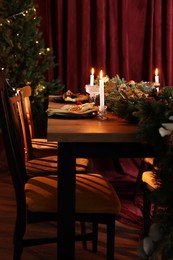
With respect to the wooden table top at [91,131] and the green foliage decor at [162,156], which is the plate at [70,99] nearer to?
the wooden table top at [91,131]

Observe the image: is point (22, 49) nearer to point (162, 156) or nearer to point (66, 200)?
point (66, 200)

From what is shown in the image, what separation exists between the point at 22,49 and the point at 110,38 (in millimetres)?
932

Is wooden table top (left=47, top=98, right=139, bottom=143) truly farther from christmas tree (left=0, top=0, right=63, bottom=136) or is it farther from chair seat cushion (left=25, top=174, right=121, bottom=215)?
christmas tree (left=0, top=0, right=63, bottom=136)

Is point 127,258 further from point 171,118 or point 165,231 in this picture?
point 171,118

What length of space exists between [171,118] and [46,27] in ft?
11.6

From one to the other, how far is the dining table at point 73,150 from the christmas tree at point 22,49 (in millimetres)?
2426

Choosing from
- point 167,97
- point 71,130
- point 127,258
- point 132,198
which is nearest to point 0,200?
point 132,198

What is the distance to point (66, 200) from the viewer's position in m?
1.94

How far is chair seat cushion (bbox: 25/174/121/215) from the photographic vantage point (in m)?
2.08

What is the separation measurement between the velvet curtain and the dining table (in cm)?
276

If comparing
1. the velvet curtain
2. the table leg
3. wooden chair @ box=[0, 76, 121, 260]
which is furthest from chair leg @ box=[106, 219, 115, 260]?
the velvet curtain

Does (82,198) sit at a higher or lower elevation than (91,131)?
lower

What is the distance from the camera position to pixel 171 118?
1.63m

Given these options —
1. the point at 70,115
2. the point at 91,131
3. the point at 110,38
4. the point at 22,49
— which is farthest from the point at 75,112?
the point at 110,38
